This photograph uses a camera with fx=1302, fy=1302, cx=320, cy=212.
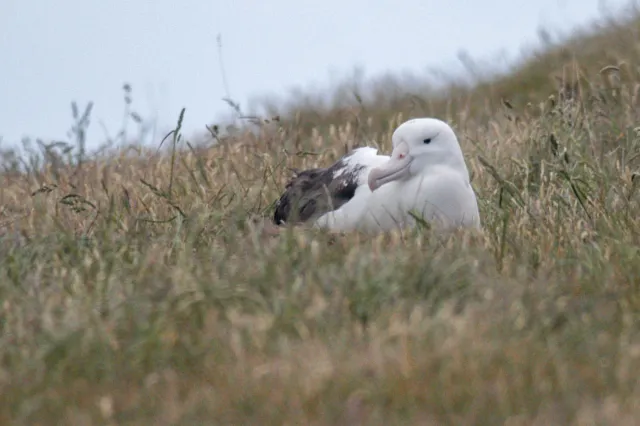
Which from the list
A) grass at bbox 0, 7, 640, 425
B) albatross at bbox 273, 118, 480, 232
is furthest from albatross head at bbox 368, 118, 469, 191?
grass at bbox 0, 7, 640, 425

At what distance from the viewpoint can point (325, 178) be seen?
5824 mm

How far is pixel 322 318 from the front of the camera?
380 cm

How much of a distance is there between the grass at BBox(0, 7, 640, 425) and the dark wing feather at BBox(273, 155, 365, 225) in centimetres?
20

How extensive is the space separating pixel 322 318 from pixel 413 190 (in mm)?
1421

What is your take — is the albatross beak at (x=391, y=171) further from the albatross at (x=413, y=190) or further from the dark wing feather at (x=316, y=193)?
the dark wing feather at (x=316, y=193)

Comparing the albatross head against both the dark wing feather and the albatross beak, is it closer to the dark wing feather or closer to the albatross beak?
the albatross beak

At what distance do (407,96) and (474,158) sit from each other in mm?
3673

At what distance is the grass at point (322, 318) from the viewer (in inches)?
133

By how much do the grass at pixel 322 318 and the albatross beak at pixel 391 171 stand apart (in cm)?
25

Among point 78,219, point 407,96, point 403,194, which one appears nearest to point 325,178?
point 403,194

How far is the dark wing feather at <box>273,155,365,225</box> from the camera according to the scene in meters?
5.48

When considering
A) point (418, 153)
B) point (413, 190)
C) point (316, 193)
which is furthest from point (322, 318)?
point (316, 193)

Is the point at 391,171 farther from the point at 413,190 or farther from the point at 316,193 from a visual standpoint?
the point at 316,193

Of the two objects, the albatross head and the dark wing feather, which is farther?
→ the dark wing feather
